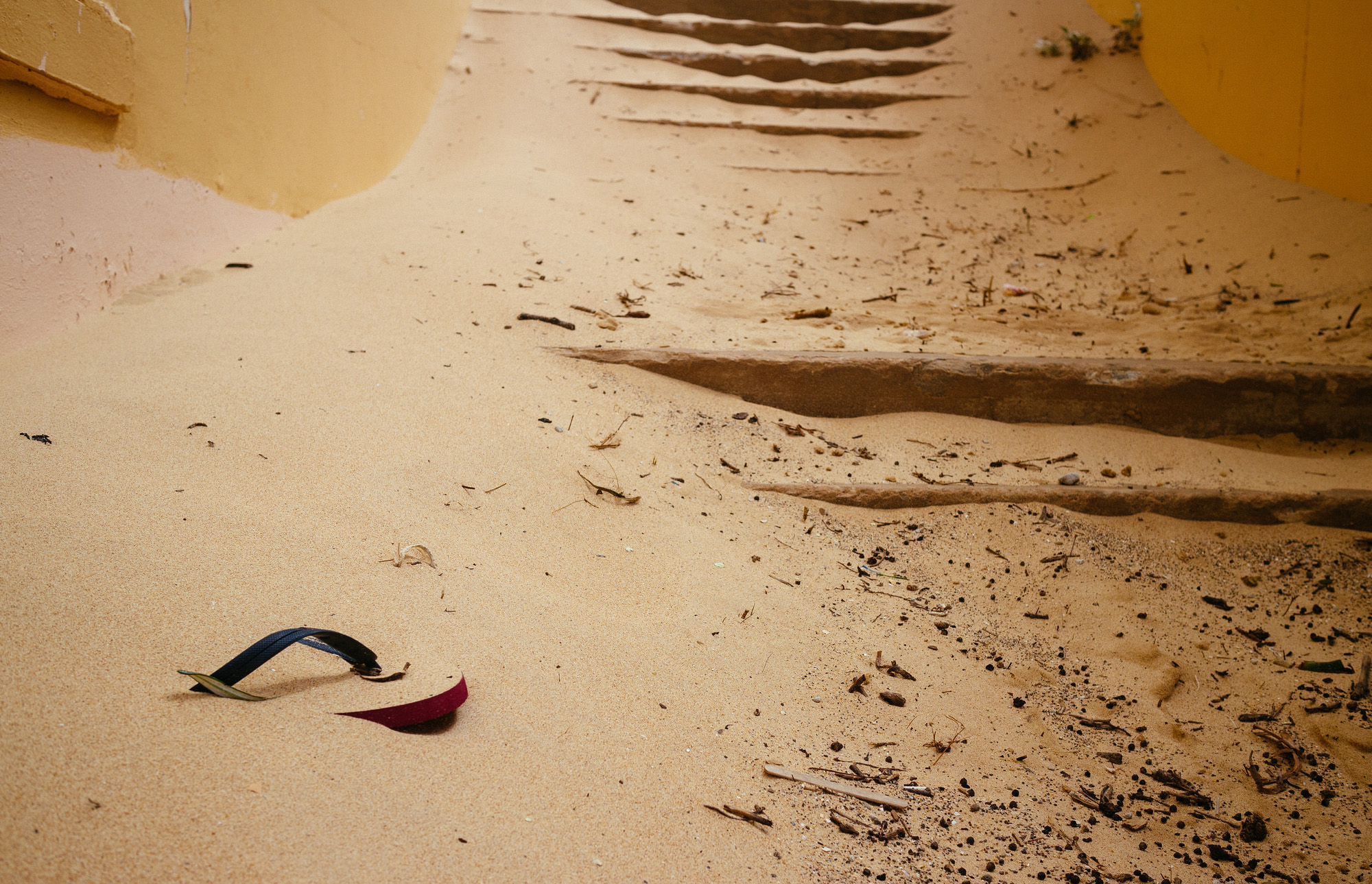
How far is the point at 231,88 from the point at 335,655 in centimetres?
246

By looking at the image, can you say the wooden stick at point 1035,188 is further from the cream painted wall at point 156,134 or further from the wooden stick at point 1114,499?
the cream painted wall at point 156,134

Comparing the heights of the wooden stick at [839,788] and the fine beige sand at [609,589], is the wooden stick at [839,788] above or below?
below

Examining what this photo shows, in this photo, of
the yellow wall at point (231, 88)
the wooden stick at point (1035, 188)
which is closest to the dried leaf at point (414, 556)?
the yellow wall at point (231, 88)

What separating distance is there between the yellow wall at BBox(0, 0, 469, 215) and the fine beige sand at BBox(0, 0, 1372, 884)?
27cm

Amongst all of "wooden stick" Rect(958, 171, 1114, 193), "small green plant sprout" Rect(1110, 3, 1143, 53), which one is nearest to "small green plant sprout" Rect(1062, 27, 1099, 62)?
"small green plant sprout" Rect(1110, 3, 1143, 53)

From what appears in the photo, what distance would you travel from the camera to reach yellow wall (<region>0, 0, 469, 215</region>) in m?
2.08

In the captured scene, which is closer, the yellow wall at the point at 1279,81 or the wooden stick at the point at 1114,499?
the wooden stick at the point at 1114,499

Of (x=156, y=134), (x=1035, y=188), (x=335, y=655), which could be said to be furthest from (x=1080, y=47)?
(x=335, y=655)

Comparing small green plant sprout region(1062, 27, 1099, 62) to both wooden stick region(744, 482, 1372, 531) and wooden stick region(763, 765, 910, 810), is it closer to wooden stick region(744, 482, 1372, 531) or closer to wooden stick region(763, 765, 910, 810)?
wooden stick region(744, 482, 1372, 531)

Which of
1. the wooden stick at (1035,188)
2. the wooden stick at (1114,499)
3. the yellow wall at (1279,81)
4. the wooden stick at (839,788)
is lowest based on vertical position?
the wooden stick at (839,788)

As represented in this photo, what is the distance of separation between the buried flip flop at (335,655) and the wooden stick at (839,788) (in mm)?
547

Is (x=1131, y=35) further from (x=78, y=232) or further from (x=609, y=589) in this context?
(x=78, y=232)

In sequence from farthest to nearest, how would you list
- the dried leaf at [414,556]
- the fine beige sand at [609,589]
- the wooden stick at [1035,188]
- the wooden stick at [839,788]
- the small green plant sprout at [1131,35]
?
1. the small green plant sprout at [1131,35]
2. the wooden stick at [1035,188]
3. the dried leaf at [414,556]
4. the wooden stick at [839,788]
5. the fine beige sand at [609,589]

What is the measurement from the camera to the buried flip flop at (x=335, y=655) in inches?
45.0
